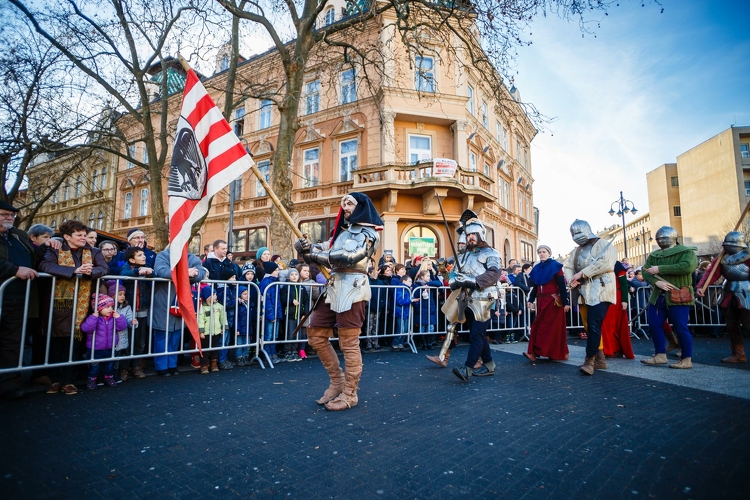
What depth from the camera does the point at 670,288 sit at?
5.73m

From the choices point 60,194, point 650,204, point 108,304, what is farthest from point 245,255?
point 650,204

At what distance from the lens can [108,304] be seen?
476 cm

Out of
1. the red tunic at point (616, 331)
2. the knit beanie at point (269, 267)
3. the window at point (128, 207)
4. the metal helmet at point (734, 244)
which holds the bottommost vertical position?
the red tunic at point (616, 331)

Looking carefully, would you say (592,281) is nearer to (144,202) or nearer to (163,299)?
(163,299)

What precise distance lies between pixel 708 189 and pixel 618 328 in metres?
58.4

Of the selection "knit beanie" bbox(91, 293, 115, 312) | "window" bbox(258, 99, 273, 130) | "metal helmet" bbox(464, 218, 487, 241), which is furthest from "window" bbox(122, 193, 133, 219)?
"metal helmet" bbox(464, 218, 487, 241)

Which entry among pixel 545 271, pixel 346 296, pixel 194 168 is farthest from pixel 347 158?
pixel 346 296

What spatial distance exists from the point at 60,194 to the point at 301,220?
95.8ft

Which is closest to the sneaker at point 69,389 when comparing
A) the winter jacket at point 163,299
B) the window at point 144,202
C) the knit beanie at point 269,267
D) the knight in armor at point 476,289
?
the winter jacket at point 163,299

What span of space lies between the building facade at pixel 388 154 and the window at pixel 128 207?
949 centimetres

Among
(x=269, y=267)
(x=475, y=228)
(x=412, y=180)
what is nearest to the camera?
(x=475, y=228)

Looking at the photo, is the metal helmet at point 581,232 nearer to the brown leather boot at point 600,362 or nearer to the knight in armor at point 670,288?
the knight in armor at point 670,288

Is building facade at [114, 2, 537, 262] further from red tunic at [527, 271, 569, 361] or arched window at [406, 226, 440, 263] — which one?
red tunic at [527, 271, 569, 361]

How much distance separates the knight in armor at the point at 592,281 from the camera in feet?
17.9
